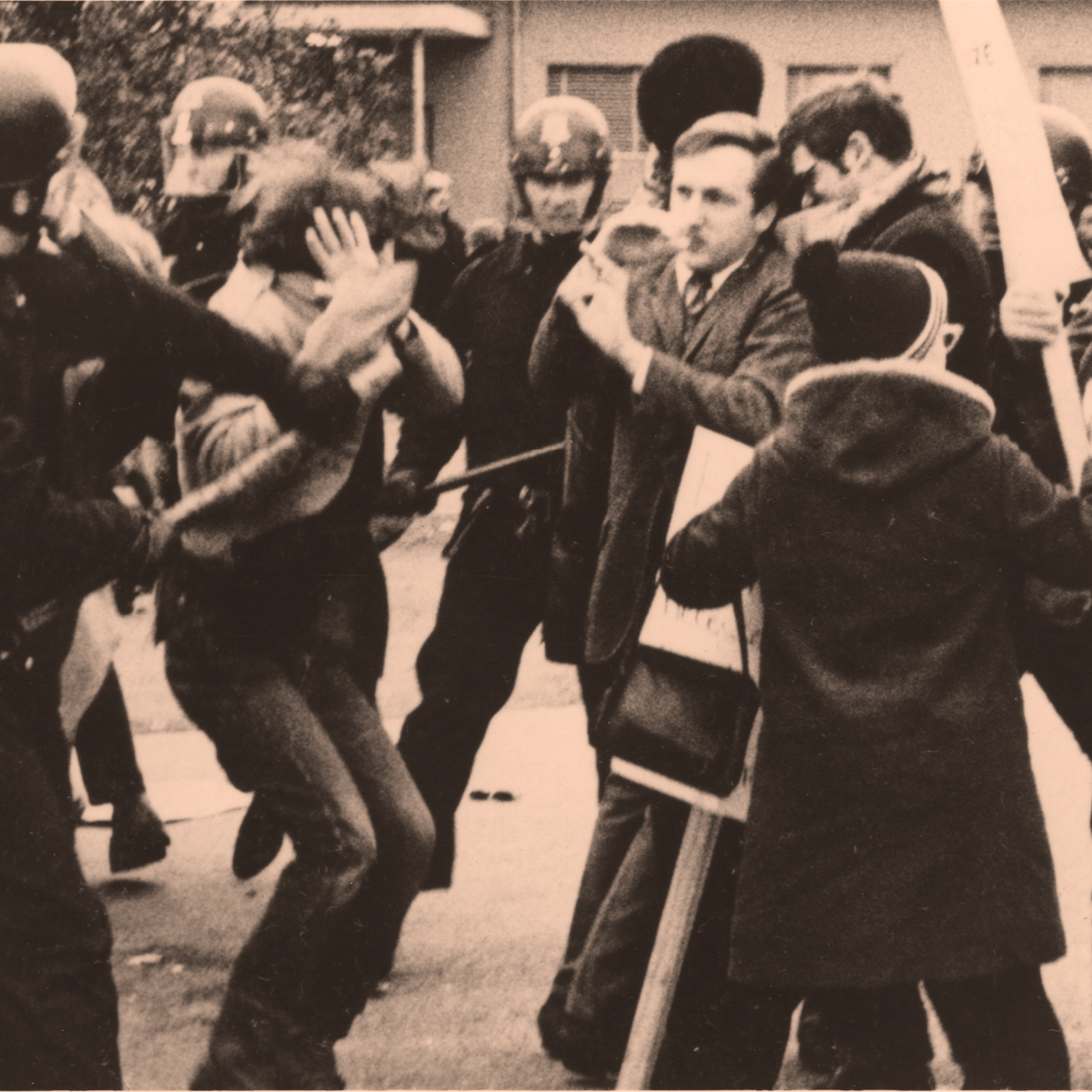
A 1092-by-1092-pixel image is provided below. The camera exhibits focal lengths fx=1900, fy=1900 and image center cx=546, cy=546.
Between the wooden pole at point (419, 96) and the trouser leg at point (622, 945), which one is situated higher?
the wooden pole at point (419, 96)

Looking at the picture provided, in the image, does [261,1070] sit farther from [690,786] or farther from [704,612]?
[704,612]

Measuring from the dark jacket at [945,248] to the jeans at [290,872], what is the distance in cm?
139

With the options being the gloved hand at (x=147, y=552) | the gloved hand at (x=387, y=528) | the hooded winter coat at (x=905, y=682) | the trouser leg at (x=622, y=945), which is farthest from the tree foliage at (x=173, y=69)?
the hooded winter coat at (x=905, y=682)

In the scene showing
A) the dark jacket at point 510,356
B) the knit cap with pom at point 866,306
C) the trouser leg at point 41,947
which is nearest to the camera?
the trouser leg at point 41,947

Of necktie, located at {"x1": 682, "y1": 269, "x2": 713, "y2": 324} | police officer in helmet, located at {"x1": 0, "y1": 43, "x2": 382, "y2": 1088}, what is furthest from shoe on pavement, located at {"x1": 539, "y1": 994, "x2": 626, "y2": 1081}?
necktie, located at {"x1": 682, "y1": 269, "x2": 713, "y2": 324}

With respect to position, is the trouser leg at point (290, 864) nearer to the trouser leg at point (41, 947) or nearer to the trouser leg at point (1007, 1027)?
the trouser leg at point (41, 947)

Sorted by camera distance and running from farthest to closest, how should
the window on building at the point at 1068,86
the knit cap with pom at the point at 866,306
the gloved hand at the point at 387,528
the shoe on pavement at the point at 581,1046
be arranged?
the window on building at the point at 1068,86 < the gloved hand at the point at 387,528 < the shoe on pavement at the point at 581,1046 < the knit cap with pom at the point at 866,306

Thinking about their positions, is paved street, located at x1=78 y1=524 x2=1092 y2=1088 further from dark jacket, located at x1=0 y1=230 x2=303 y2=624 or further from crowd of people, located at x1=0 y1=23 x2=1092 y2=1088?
dark jacket, located at x1=0 y1=230 x2=303 y2=624

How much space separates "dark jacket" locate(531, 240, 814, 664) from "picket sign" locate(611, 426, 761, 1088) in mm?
132

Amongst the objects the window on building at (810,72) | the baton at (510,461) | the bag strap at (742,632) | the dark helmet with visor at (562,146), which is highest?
the window on building at (810,72)

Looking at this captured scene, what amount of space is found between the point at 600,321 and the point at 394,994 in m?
1.81

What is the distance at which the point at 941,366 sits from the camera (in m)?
3.08

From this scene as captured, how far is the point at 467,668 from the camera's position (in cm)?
491

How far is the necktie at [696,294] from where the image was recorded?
3.80m
